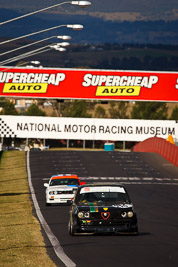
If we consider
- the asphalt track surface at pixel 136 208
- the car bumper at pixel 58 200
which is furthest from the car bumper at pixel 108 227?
the car bumper at pixel 58 200

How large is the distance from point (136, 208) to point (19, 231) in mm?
8482

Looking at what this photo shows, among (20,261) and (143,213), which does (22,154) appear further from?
(20,261)

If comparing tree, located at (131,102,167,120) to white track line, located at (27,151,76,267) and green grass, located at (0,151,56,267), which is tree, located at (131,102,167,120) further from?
white track line, located at (27,151,76,267)

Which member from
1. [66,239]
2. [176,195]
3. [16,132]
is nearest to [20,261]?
[66,239]

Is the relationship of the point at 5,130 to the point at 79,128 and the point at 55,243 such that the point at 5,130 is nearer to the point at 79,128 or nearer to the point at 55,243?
the point at 79,128

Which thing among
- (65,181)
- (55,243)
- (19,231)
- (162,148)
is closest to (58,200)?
(65,181)

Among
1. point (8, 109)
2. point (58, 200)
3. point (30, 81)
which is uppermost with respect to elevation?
point (8, 109)

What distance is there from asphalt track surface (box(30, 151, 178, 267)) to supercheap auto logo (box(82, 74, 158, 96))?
2447cm

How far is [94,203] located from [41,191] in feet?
66.7

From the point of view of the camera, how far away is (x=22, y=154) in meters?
75.3

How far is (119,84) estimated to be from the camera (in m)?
91.1

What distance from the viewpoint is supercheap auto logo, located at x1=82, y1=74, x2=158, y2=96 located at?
9138 centimetres

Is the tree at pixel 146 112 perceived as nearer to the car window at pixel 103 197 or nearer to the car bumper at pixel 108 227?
the car window at pixel 103 197

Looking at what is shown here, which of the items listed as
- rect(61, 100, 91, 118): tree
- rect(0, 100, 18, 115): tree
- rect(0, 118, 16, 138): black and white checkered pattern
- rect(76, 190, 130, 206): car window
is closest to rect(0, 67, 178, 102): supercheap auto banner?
rect(0, 118, 16, 138): black and white checkered pattern
